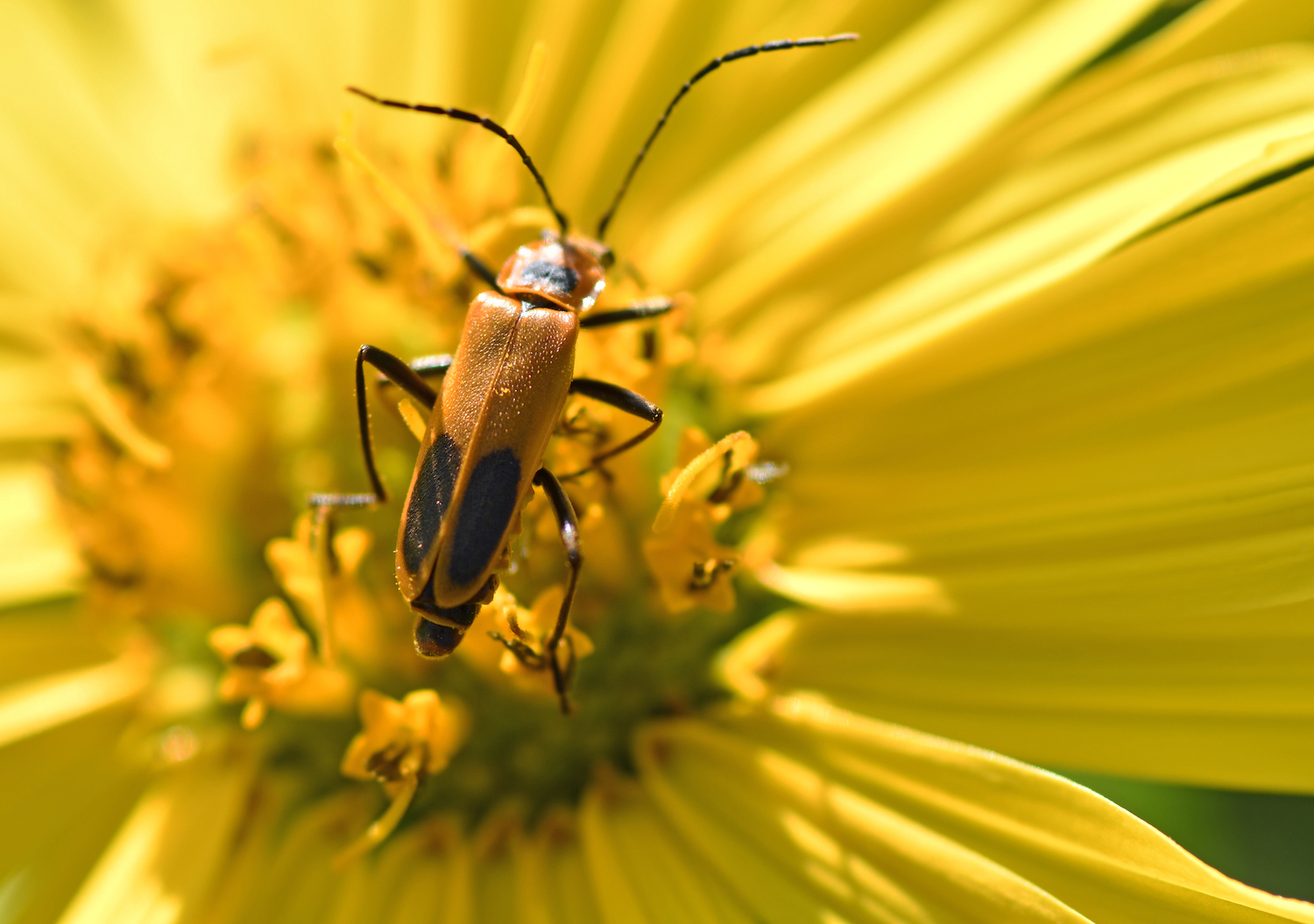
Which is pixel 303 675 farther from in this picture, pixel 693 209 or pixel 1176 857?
pixel 1176 857

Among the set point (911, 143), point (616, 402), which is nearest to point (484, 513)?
point (616, 402)

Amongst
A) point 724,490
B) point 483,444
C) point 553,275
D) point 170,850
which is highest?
point 553,275

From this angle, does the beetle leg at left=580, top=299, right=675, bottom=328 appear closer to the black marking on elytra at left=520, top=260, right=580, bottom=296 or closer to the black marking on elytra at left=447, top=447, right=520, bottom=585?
the black marking on elytra at left=520, top=260, right=580, bottom=296

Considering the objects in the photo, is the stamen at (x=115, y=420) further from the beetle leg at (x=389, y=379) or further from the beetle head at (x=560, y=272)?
the beetle head at (x=560, y=272)

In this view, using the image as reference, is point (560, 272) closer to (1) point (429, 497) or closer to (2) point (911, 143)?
(1) point (429, 497)

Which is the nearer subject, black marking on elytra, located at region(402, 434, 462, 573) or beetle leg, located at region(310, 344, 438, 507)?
black marking on elytra, located at region(402, 434, 462, 573)

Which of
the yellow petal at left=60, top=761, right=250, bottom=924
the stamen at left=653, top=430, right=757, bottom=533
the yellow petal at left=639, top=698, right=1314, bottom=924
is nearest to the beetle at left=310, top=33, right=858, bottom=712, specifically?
the stamen at left=653, top=430, right=757, bottom=533
